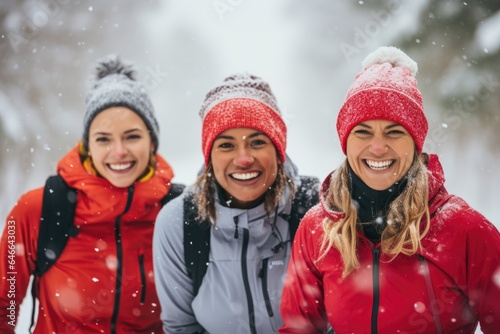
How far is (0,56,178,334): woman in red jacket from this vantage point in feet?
11.0

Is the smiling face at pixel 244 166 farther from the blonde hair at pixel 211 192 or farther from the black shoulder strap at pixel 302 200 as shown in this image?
the black shoulder strap at pixel 302 200

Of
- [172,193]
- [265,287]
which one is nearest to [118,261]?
[172,193]

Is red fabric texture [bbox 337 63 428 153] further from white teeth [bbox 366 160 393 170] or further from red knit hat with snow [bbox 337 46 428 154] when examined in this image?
white teeth [bbox 366 160 393 170]

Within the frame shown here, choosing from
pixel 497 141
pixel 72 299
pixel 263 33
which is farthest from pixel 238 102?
pixel 263 33

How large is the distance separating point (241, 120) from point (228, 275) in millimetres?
906

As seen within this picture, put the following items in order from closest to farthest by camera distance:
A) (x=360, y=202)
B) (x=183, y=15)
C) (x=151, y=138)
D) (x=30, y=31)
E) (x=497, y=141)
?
(x=360, y=202), (x=151, y=138), (x=497, y=141), (x=30, y=31), (x=183, y=15)

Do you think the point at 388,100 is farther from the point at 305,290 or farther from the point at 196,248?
the point at 196,248

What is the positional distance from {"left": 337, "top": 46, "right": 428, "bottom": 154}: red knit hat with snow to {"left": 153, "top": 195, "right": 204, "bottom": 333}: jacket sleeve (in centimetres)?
118

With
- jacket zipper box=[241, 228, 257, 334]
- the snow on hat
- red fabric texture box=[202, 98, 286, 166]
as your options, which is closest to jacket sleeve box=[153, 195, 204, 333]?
jacket zipper box=[241, 228, 257, 334]

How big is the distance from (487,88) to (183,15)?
19.9ft

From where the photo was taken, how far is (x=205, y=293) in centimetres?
302

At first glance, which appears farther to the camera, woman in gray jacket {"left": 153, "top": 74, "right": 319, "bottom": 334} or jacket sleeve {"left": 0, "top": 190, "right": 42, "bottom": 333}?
jacket sleeve {"left": 0, "top": 190, "right": 42, "bottom": 333}

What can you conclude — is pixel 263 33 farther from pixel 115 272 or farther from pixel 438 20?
pixel 115 272

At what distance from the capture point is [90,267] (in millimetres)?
3373
